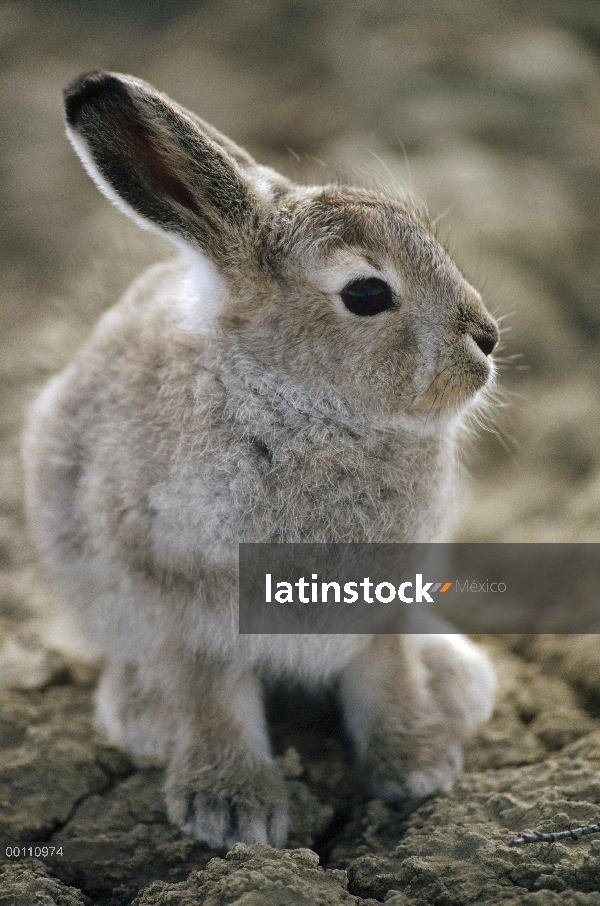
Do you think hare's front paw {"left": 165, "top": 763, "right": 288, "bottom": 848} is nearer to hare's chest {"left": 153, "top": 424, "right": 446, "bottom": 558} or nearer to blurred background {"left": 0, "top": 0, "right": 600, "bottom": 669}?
hare's chest {"left": 153, "top": 424, "right": 446, "bottom": 558}

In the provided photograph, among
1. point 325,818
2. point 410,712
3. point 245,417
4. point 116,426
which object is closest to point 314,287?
point 245,417

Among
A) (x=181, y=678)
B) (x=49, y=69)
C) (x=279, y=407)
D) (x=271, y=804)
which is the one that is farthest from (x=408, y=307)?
(x=49, y=69)

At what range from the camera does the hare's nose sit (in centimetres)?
188

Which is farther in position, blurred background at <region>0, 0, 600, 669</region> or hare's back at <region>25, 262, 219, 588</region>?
blurred background at <region>0, 0, 600, 669</region>

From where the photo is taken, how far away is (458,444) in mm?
2162

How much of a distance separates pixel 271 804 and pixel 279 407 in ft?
3.06

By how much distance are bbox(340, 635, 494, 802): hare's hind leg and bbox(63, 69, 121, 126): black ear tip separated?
1434 mm

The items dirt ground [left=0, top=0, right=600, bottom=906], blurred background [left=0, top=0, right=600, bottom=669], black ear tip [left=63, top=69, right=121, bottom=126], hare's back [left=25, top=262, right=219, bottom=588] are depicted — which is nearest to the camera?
black ear tip [left=63, top=69, right=121, bottom=126]

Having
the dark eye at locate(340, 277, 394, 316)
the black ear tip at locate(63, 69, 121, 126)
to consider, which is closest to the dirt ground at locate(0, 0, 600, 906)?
the dark eye at locate(340, 277, 394, 316)

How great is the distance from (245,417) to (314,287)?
0.34 m

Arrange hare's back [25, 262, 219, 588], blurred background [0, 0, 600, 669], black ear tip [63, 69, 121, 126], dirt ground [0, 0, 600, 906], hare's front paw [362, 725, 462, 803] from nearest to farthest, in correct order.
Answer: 1. black ear tip [63, 69, 121, 126]
2. dirt ground [0, 0, 600, 906]
3. hare's back [25, 262, 219, 588]
4. hare's front paw [362, 725, 462, 803]
5. blurred background [0, 0, 600, 669]

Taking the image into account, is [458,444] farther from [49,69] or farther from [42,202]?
[49,69]

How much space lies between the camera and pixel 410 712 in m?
2.09

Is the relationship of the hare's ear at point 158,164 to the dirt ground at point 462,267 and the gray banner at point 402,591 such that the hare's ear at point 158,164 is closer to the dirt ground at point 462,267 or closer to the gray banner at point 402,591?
the dirt ground at point 462,267
